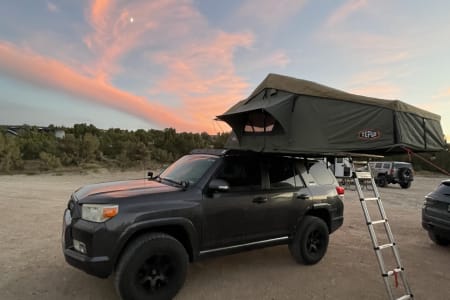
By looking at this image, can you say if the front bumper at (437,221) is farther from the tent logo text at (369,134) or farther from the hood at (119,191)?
the hood at (119,191)

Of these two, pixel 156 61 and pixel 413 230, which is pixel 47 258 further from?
pixel 156 61

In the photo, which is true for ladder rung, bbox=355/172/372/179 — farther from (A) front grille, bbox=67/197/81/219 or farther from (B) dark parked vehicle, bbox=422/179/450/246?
(A) front grille, bbox=67/197/81/219

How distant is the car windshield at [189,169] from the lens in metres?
4.31

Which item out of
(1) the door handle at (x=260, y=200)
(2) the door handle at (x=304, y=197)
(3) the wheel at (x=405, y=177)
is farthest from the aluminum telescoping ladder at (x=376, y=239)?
(3) the wheel at (x=405, y=177)

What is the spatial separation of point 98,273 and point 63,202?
8.45 m

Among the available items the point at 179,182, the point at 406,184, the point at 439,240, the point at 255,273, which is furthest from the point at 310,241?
the point at 406,184

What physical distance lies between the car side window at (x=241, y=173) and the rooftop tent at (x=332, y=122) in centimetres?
27

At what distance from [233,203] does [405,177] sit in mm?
20150

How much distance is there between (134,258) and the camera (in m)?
3.33

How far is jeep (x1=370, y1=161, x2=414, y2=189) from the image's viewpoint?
814 inches

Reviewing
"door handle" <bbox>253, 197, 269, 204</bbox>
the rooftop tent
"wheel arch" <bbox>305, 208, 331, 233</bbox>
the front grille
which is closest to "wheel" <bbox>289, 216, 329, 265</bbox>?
"wheel arch" <bbox>305, 208, 331, 233</bbox>

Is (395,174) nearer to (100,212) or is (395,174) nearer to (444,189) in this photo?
(444,189)

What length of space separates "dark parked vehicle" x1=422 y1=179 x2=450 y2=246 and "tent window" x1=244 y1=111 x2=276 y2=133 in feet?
12.8

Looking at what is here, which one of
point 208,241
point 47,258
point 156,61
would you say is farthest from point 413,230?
point 156,61
